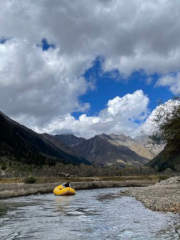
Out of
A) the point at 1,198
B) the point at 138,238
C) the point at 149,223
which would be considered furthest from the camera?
the point at 1,198

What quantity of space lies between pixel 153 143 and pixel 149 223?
3712 centimetres

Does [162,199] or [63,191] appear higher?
[63,191]

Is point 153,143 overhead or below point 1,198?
overhead

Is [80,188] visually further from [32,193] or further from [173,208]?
[173,208]

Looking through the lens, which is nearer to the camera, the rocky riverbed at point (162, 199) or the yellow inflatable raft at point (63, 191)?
the rocky riverbed at point (162, 199)

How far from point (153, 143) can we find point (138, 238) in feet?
139

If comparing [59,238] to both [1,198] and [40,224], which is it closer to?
[40,224]

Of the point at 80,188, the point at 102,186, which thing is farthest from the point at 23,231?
the point at 102,186

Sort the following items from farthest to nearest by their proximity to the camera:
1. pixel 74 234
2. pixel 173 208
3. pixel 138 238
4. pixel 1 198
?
pixel 1 198 → pixel 173 208 → pixel 74 234 → pixel 138 238

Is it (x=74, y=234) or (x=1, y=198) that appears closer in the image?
(x=74, y=234)

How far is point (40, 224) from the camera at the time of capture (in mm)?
22172

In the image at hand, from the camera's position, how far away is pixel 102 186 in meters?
105

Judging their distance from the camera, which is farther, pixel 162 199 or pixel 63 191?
pixel 63 191

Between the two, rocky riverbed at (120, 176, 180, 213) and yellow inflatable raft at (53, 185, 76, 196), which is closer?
rocky riverbed at (120, 176, 180, 213)
